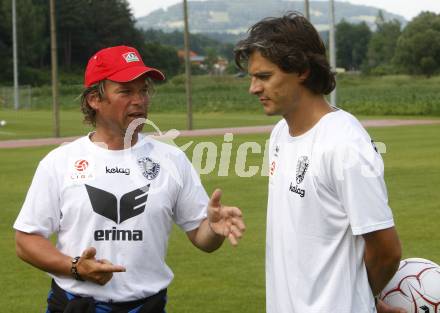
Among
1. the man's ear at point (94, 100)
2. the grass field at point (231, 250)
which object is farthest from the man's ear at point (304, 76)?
the grass field at point (231, 250)

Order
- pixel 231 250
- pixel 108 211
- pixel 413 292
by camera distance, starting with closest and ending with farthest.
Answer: pixel 108 211 < pixel 413 292 < pixel 231 250

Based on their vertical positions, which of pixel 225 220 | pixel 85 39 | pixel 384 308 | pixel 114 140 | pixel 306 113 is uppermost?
pixel 85 39

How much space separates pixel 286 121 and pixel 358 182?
533mm

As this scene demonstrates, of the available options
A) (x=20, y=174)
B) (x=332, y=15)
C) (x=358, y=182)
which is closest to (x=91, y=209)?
(x=358, y=182)

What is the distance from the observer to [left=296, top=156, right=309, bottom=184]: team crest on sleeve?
154 inches

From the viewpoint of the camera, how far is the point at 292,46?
4.02 meters

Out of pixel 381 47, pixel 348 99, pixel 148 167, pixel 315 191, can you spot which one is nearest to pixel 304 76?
pixel 315 191

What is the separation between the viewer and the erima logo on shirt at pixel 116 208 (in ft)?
14.7

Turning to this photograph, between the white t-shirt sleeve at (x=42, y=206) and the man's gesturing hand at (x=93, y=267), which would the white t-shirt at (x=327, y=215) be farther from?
the white t-shirt sleeve at (x=42, y=206)

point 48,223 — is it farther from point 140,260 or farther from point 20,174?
point 20,174

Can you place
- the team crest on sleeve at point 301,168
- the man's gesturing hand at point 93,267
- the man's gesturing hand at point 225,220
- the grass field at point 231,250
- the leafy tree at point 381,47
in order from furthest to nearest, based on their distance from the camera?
the leafy tree at point 381,47
the grass field at point 231,250
the man's gesturing hand at point 93,267
the man's gesturing hand at point 225,220
the team crest on sleeve at point 301,168

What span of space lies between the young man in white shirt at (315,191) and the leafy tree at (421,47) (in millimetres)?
96102

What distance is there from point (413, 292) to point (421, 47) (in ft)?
319

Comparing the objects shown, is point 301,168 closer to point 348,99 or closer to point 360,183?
point 360,183
